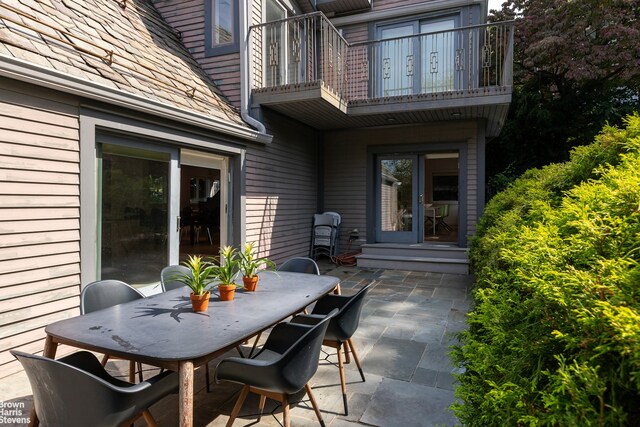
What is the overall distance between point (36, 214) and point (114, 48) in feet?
7.90

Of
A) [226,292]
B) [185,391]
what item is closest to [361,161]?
[226,292]

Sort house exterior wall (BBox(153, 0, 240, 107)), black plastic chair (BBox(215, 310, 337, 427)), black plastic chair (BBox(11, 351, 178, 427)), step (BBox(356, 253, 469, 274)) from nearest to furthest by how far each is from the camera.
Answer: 1. black plastic chair (BBox(11, 351, 178, 427))
2. black plastic chair (BBox(215, 310, 337, 427))
3. house exterior wall (BBox(153, 0, 240, 107))
4. step (BBox(356, 253, 469, 274))

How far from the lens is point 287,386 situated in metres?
1.77

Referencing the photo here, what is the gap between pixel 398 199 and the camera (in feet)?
26.7

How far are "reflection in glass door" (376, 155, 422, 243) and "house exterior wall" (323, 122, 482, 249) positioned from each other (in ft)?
1.04

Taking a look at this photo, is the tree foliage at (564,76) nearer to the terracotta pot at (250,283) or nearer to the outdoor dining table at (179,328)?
the terracotta pot at (250,283)

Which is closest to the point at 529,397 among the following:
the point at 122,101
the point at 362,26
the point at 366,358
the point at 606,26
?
the point at 366,358

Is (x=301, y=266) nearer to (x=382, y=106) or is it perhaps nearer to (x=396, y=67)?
(x=382, y=106)

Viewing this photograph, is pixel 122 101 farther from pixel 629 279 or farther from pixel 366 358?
pixel 629 279

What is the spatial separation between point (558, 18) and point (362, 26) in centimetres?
500

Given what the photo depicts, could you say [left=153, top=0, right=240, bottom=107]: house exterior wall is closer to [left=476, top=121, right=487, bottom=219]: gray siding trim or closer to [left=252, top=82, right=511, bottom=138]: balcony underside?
[left=252, top=82, right=511, bottom=138]: balcony underside

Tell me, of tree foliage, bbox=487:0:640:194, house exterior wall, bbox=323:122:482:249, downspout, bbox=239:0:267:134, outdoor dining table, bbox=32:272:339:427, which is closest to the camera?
outdoor dining table, bbox=32:272:339:427

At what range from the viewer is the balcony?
6020mm

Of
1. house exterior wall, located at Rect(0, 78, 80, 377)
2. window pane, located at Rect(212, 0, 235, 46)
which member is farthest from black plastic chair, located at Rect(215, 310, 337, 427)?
window pane, located at Rect(212, 0, 235, 46)
